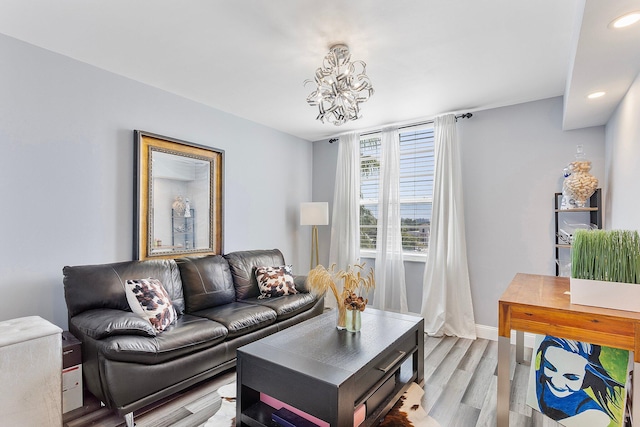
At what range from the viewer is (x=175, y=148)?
328 cm

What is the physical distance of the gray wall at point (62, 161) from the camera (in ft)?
7.47

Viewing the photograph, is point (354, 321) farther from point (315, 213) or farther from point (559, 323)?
point (315, 213)

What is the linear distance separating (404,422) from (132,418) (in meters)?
1.71

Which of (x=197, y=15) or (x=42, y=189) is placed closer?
(x=197, y=15)

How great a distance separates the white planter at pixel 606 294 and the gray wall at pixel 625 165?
2.13 ft

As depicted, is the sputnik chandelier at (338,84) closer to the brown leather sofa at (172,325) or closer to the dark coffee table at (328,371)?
the dark coffee table at (328,371)

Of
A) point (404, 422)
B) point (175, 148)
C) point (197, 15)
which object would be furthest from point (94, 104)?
point (404, 422)

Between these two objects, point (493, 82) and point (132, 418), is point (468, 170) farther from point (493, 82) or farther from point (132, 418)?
point (132, 418)

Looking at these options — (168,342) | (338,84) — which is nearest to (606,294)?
(338,84)

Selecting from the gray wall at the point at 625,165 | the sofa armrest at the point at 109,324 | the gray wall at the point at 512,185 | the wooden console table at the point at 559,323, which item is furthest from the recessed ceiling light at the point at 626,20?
the sofa armrest at the point at 109,324

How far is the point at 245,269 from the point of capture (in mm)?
3576

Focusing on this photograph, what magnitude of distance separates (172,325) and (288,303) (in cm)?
→ 110

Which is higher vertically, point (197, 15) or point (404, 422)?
point (197, 15)

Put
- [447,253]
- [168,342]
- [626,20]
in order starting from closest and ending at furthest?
[626,20] → [168,342] → [447,253]
